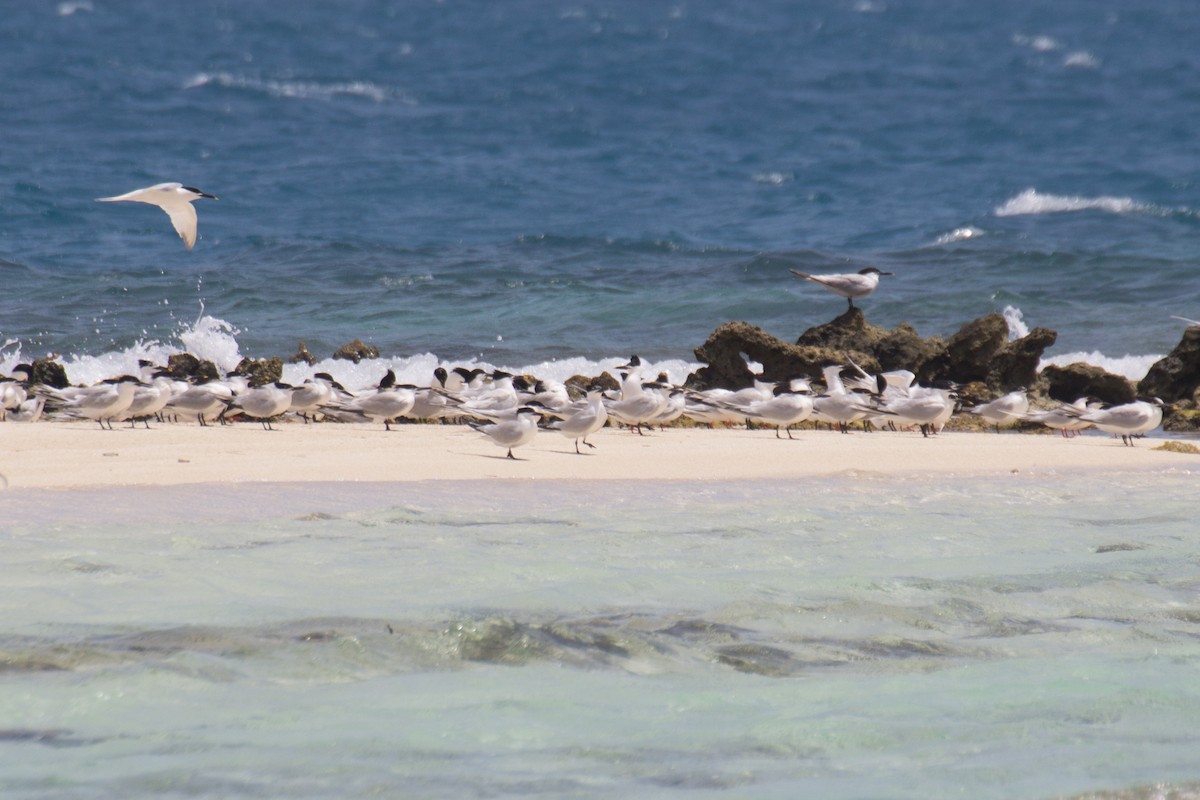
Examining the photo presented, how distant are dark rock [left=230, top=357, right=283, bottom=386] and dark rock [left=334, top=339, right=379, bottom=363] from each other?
234 centimetres

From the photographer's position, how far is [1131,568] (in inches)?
236

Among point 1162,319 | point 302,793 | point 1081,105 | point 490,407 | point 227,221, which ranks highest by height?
point 1081,105

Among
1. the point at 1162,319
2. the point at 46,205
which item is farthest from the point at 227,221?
the point at 1162,319

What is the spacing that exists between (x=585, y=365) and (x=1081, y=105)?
29060 millimetres

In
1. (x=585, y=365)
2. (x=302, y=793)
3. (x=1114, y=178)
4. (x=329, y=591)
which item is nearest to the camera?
(x=302, y=793)

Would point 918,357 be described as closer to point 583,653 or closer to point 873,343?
point 873,343

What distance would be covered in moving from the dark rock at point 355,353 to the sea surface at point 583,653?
10084 millimetres

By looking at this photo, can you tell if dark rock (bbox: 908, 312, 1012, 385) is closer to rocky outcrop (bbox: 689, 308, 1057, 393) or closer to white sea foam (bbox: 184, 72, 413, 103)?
rocky outcrop (bbox: 689, 308, 1057, 393)

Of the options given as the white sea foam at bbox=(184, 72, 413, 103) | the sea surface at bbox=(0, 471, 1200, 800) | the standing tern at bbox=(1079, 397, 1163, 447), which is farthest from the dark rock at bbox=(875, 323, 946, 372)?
the white sea foam at bbox=(184, 72, 413, 103)

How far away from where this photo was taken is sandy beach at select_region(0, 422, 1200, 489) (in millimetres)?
8562

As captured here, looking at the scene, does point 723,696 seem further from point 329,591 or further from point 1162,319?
point 1162,319

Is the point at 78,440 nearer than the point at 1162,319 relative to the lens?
Yes

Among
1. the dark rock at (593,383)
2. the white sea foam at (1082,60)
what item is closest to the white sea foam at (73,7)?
the white sea foam at (1082,60)

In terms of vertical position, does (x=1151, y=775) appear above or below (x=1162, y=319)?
below
